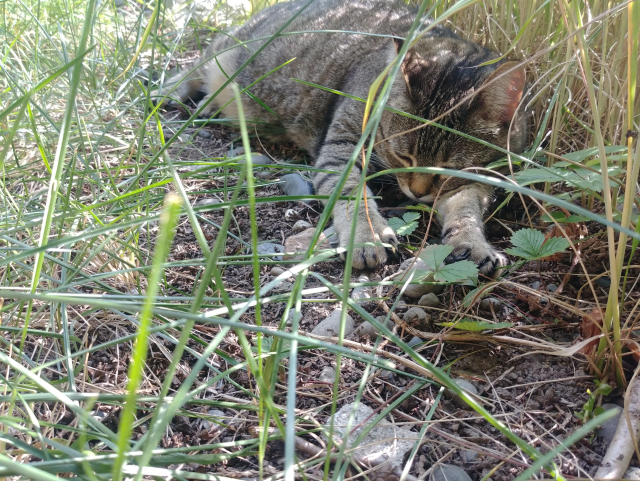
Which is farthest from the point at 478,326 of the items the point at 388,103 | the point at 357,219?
the point at 388,103

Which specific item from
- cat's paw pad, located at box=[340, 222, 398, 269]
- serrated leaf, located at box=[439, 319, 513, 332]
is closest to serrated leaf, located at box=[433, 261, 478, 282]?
serrated leaf, located at box=[439, 319, 513, 332]

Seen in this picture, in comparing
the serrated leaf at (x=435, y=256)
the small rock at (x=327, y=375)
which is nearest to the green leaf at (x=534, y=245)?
the serrated leaf at (x=435, y=256)

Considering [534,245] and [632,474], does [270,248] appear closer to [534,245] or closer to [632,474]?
[534,245]

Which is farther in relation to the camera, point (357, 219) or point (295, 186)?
point (295, 186)

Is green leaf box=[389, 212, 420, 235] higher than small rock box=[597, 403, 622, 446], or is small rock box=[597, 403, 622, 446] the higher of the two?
green leaf box=[389, 212, 420, 235]

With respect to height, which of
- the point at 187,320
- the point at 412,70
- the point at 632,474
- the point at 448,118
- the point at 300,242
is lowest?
the point at 632,474

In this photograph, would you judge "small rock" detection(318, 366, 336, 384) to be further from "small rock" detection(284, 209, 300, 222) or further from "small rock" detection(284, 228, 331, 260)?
"small rock" detection(284, 209, 300, 222)

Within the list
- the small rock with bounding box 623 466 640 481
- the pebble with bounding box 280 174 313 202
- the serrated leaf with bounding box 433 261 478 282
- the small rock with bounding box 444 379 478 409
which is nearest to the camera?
the small rock with bounding box 623 466 640 481

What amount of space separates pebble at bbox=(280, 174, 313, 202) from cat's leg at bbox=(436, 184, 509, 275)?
2.06 feet

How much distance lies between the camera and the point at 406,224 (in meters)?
1.92

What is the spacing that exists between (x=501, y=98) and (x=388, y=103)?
54 centimetres

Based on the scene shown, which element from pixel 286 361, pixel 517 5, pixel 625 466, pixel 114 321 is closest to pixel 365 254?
pixel 286 361

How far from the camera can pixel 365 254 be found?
1.92 meters

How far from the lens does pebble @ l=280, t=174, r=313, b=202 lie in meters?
2.45
